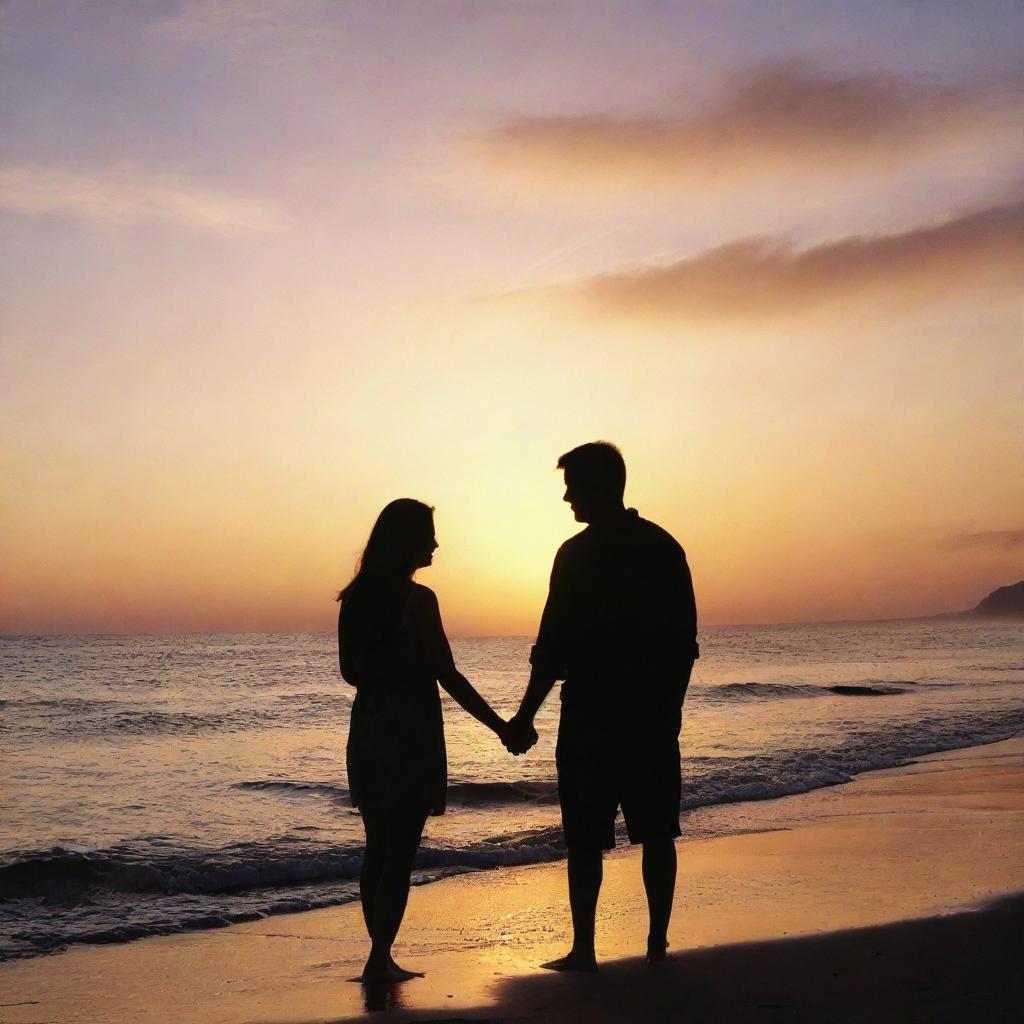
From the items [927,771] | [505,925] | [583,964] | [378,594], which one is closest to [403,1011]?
[583,964]

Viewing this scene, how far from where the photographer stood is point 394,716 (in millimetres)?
4160

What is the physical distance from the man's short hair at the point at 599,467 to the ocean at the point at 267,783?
4.22 metres

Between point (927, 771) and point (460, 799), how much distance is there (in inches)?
231

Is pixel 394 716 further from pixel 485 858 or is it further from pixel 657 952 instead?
pixel 485 858

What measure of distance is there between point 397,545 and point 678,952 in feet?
7.01

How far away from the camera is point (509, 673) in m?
52.1

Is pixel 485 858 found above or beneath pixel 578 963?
beneath

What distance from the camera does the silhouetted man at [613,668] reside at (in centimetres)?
412

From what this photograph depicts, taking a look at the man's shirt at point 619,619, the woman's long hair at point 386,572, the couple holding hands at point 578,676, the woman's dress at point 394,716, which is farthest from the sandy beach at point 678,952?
the woman's long hair at point 386,572

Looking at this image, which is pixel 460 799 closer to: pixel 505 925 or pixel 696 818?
pixel 696 818

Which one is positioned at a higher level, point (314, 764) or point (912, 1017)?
point (912, 1017)

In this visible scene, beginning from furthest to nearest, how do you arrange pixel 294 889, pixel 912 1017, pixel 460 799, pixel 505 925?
pixel 460 799
pixel 294 889
pixel 505 925
pixel 912 1017

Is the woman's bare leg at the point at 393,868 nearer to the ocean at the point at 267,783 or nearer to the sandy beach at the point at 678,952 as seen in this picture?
the sandy beach at the point at 678,952

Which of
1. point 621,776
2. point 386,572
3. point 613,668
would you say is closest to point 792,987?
point 621,776
